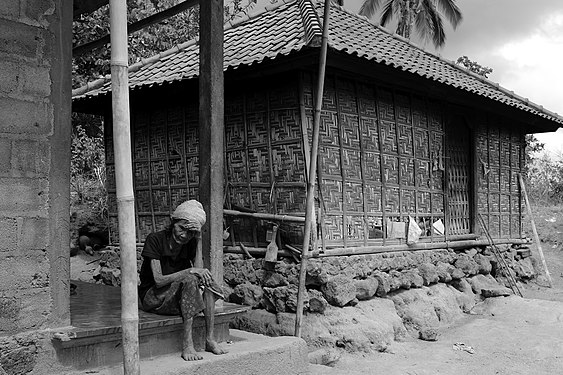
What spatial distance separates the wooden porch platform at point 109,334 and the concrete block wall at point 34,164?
193 mm

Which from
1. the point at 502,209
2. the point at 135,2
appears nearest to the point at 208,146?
the point at 502,209

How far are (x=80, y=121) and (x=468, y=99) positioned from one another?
8.99 m

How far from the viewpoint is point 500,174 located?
11344 millimetres

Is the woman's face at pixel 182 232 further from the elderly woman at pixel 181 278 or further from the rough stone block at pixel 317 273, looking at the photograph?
the rough stone block at pixel 317 273

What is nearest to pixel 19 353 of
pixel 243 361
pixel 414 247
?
pixel 243 361

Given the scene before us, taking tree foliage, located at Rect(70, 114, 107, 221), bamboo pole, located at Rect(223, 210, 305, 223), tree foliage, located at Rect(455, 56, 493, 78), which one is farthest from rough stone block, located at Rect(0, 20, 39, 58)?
tree foliage, located at Rect(455, 56, 493, 78)

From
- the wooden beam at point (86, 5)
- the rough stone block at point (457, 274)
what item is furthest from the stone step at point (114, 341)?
the rough stone block at point (457, 274)

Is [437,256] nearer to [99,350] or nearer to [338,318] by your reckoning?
[338,318]

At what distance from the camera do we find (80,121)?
14078mm

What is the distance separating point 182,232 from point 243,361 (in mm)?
1142

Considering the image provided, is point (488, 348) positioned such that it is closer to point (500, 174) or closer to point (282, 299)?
point (282, 299)

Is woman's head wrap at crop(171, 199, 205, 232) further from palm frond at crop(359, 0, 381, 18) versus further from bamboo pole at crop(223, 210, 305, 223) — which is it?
palm frond at crop(359, 0, 381, 18)

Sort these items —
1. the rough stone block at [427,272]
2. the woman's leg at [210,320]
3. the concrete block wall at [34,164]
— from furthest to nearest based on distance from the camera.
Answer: the rough stone block at [427,272], the woman's leg at [210,320], the concrete block wall at [34,164]

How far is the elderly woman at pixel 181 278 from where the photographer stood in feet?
14.9
